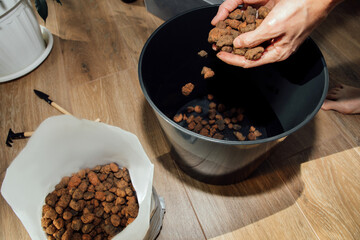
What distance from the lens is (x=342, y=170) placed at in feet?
2.64

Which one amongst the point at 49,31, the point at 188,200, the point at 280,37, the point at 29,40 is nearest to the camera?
the point at 280,37

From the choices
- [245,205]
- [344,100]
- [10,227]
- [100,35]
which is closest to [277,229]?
[245,205]

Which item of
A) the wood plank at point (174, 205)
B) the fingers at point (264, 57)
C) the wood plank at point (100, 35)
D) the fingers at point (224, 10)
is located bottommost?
the wood plank at point (174, 205)

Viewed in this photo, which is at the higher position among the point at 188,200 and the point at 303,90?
the point at 303,90

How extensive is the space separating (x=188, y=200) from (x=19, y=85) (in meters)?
0.80

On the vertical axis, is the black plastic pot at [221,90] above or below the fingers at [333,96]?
above

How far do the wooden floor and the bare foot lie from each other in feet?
0.09

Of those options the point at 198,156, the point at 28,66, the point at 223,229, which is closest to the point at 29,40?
the point at 28,66

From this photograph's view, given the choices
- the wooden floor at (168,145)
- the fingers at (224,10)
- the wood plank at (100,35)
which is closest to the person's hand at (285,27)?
the fingers at (224,10)

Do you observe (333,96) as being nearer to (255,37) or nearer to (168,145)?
(255,37)

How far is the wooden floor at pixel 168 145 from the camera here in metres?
0.73

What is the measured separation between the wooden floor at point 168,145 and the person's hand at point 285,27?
0.35 meters

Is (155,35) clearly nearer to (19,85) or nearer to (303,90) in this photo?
(303,90)

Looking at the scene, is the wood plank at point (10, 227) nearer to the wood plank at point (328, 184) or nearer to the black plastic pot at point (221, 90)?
the black plastic pot at point (221, 90)
